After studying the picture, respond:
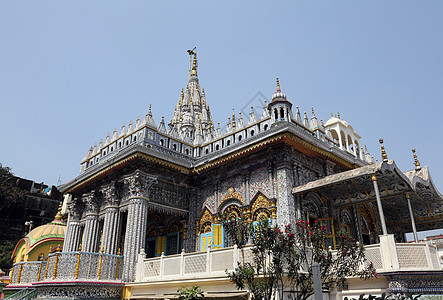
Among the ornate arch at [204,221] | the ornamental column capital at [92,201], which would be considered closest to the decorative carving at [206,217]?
the ornate arch at [204,221]

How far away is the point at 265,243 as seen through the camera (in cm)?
835

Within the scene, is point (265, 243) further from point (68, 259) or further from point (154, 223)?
point (154, 223)

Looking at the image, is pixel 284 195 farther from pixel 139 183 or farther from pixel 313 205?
pixel 139 183

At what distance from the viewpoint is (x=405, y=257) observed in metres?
9.83

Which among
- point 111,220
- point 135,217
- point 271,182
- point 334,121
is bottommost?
point 135,217

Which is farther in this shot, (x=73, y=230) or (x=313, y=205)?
(x=73, y=230)

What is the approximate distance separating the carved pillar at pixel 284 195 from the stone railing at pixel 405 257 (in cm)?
312

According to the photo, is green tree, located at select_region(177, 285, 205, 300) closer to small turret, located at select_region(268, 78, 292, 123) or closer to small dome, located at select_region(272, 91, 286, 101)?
small turret, located at select_region(268, 78, 292, 123)

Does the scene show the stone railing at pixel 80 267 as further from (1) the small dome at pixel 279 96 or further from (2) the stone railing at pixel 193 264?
(1) the small dome at pixel 279 96

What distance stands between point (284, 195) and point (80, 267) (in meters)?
7.41

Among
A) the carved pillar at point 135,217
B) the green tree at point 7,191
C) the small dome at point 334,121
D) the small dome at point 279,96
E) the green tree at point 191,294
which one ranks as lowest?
the green tree at point 191,294

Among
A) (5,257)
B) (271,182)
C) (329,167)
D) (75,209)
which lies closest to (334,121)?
(329,167)

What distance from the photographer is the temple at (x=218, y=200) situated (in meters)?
10.7

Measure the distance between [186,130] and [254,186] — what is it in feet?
30.2
